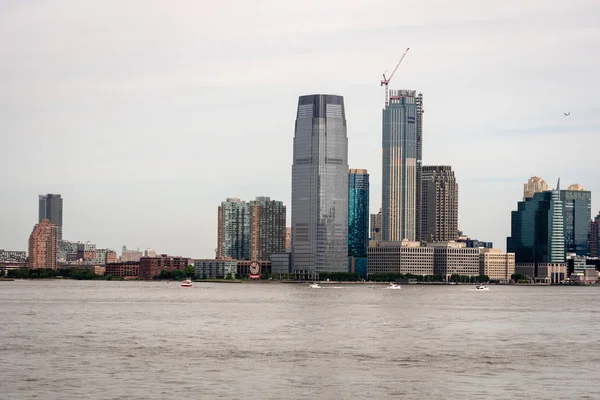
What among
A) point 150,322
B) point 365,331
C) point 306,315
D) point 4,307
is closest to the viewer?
point 365,331

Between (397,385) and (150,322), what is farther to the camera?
(150,322)

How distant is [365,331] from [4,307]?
65918mm

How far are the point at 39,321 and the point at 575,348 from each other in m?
56.3

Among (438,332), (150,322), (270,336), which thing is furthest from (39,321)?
(438,332)

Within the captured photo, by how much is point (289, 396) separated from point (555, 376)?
1862cm

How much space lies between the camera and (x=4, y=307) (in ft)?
492

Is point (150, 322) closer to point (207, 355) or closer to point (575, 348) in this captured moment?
point (207, 355)

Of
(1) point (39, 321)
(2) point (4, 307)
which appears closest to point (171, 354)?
(1) point (39, 321)

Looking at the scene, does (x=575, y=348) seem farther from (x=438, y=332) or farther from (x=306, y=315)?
(x=306, y=315)

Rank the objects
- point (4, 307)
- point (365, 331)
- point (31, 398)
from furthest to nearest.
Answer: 1. point (4, 307)
2. point (365, 331)
3. point (31, 398)

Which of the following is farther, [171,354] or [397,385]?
[171,354]

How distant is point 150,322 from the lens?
115m

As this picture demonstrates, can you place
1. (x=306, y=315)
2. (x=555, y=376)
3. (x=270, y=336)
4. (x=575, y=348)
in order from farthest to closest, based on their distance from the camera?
1. (x=306, y=315)
2. (x=270, y=336)
3. (x=575, y=348)
4. (x=555, y=376)

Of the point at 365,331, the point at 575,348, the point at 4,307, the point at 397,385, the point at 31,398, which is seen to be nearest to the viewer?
the point at 31,398
